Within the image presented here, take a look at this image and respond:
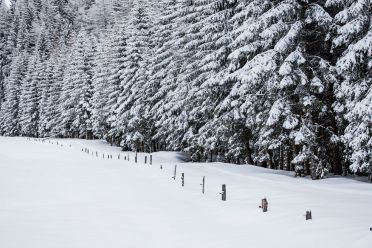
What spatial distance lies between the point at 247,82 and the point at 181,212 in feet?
33.6

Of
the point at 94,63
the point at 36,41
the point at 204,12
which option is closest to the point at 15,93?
the point at 94,63

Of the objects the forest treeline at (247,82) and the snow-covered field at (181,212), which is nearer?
the snow-covered field at (181,212)

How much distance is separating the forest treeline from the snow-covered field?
3021 millimetres

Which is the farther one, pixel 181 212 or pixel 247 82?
pixel 247 82

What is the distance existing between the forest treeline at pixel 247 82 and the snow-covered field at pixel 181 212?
302 cm

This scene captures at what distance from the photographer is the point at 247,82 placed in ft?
76.9

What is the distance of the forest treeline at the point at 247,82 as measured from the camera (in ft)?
67.6

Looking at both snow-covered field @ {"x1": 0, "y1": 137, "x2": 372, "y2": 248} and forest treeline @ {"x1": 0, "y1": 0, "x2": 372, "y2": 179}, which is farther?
forest treeline @ {"x1": 0, "y1": 0, "x2": 372, "y2": 179}

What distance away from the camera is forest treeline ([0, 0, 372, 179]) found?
20.6 meters

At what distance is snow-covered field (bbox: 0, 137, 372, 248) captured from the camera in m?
11.4

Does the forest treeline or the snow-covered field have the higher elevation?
the forest treeline

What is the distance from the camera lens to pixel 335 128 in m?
25.5

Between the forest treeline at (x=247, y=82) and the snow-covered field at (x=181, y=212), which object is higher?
the forest treeline at (x=247, y=82)

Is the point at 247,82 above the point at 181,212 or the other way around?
above
